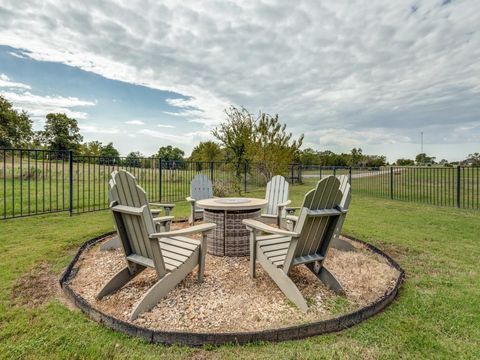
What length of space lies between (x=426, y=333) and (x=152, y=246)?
221 cm

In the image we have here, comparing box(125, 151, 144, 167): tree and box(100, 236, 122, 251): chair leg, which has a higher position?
box(125, 151, 144, 167): tree

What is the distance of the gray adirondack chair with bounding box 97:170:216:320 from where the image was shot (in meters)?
2.10

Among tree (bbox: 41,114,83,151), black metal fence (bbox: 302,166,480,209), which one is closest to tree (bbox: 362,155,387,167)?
black metal fence (bbox: 302,166,480,209)

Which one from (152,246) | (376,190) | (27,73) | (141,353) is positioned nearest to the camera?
(141,353)

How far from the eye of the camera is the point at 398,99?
12.4 m

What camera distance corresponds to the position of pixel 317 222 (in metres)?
2.36

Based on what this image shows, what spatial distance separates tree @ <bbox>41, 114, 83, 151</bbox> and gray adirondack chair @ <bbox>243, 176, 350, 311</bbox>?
43.4 m

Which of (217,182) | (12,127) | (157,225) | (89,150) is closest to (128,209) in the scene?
(157,225)

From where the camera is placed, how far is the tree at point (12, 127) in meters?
26.0

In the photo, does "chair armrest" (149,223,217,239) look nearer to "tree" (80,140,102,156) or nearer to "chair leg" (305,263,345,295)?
"chair leg" (305,263,345,295)

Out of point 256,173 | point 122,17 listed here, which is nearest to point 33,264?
point 122,17

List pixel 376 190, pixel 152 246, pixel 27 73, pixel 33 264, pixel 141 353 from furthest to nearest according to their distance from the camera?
1. pixel 27 73
2. pixel 376 190
3. pixel 33 264
4. pixel 152 246
5. pixel 141 353

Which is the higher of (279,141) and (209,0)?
(209,0)

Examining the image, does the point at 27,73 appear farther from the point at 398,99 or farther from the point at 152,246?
the point at 398,99
